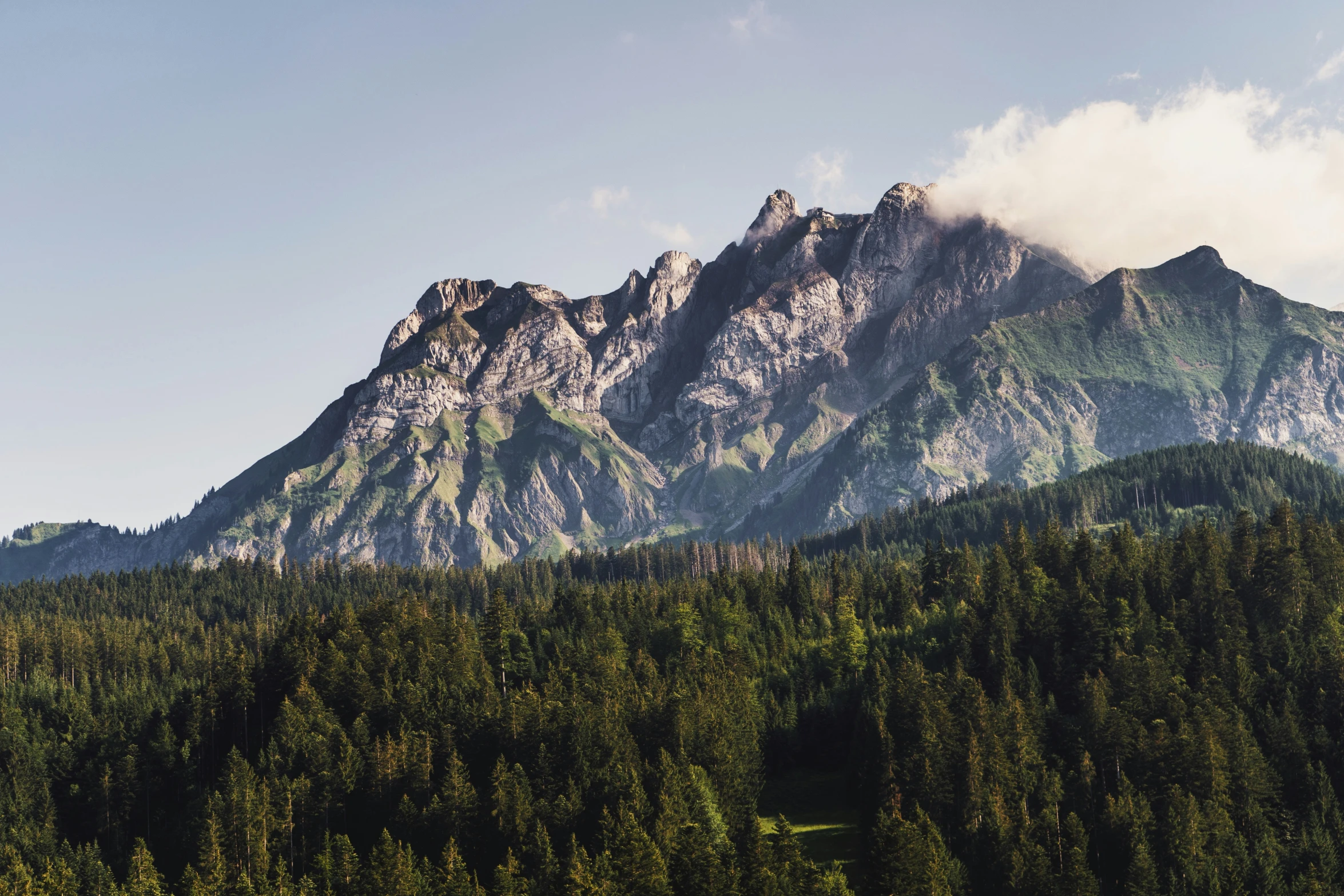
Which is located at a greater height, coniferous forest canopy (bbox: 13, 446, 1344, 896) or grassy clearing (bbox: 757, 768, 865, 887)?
coniferous forest canopy (bbox: 13, 446, 1344, 896)

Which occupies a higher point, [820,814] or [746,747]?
[746,747]

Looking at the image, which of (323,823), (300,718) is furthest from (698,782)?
(300,718)

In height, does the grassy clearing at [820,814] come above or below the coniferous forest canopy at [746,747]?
below

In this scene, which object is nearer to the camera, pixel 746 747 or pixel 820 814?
pixel 820 814

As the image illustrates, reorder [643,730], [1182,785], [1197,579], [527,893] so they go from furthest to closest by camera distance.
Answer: [1197,579]
[643,730]
[1182,785]
[527,893]

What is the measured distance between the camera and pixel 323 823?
12019 cm

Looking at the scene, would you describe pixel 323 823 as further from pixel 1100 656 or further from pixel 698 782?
pixel 1100 656

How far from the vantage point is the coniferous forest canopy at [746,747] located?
310ft

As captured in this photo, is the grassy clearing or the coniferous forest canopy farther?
the grassy clearing

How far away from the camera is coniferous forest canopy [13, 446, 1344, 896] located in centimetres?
9462

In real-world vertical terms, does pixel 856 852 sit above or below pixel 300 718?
below

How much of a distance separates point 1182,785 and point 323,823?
81716 millimetres

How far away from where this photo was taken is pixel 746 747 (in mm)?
122062

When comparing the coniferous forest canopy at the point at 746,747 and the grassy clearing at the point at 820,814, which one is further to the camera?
the grassy clearing at the point at 820,814
